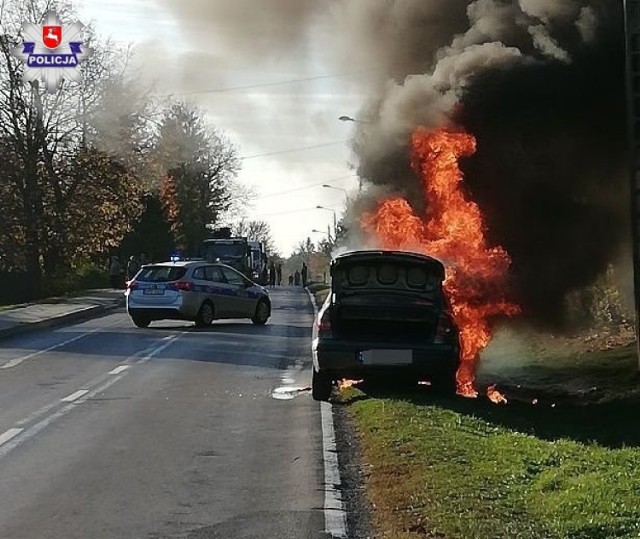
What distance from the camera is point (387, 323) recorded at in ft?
42.0

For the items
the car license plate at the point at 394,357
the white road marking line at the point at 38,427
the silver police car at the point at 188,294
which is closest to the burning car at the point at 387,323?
the car license plate at the point at 394,357

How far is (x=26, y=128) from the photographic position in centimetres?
4050

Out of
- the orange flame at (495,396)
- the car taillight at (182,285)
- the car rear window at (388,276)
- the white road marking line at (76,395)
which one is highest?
the car rear window at (388,276)

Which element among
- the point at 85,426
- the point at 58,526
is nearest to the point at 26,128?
the point at 85,426

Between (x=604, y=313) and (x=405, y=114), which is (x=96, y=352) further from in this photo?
(x=604, y=313)

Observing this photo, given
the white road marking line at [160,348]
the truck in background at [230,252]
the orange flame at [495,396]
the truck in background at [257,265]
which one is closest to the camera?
the orange flame at [495,396]

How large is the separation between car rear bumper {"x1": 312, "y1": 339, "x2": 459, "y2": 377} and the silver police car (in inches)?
531

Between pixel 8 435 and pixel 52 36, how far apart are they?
34608 mm

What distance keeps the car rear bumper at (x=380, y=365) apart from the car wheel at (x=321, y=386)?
1.10ft

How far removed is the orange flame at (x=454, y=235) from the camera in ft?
54.7

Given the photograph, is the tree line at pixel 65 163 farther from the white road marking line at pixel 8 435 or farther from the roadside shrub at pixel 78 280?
the white road marking line at pixel 8 435

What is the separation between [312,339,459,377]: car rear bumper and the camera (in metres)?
12.5

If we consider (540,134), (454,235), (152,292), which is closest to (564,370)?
(454,235)

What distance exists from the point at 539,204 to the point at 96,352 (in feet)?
26.9
